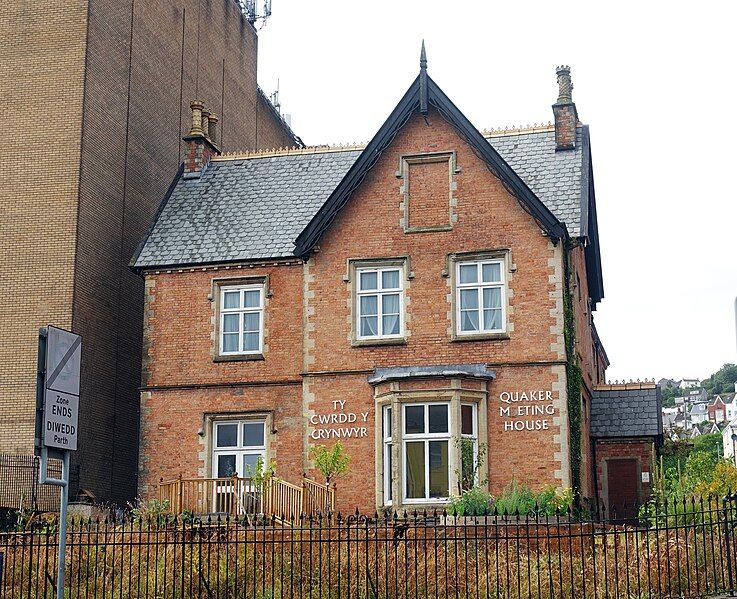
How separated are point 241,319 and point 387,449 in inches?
221

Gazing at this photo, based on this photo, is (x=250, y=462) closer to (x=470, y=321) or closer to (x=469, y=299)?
(x=470, y=321)

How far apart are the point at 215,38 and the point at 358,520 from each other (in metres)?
28.0

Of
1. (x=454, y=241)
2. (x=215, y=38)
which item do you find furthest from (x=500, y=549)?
(x=215, y=38)

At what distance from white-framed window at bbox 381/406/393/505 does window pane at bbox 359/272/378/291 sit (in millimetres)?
3153

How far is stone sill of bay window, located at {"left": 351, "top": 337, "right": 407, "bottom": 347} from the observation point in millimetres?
28953

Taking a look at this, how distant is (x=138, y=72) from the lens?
35.8m

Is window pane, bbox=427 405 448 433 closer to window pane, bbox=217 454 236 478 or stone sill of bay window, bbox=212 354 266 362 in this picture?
stone sill of bay window, bbox=212 354 266 362

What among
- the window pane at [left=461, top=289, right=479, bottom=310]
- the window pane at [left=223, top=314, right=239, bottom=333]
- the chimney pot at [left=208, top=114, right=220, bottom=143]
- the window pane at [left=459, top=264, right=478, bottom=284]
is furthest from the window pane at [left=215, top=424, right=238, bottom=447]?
the chimney pot at [left=208, top=114, right=220, bottom=143]

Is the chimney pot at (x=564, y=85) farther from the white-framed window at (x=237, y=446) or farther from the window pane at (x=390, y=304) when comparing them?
the white-framed window at (x=237, y=446)

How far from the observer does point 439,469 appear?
27453 millimetres

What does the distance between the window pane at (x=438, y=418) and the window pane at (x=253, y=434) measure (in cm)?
496

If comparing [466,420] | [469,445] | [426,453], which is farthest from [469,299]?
[426,453]

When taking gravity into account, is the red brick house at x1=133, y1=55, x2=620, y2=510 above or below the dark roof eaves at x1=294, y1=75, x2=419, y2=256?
below

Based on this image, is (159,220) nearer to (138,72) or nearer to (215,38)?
(138,72)
